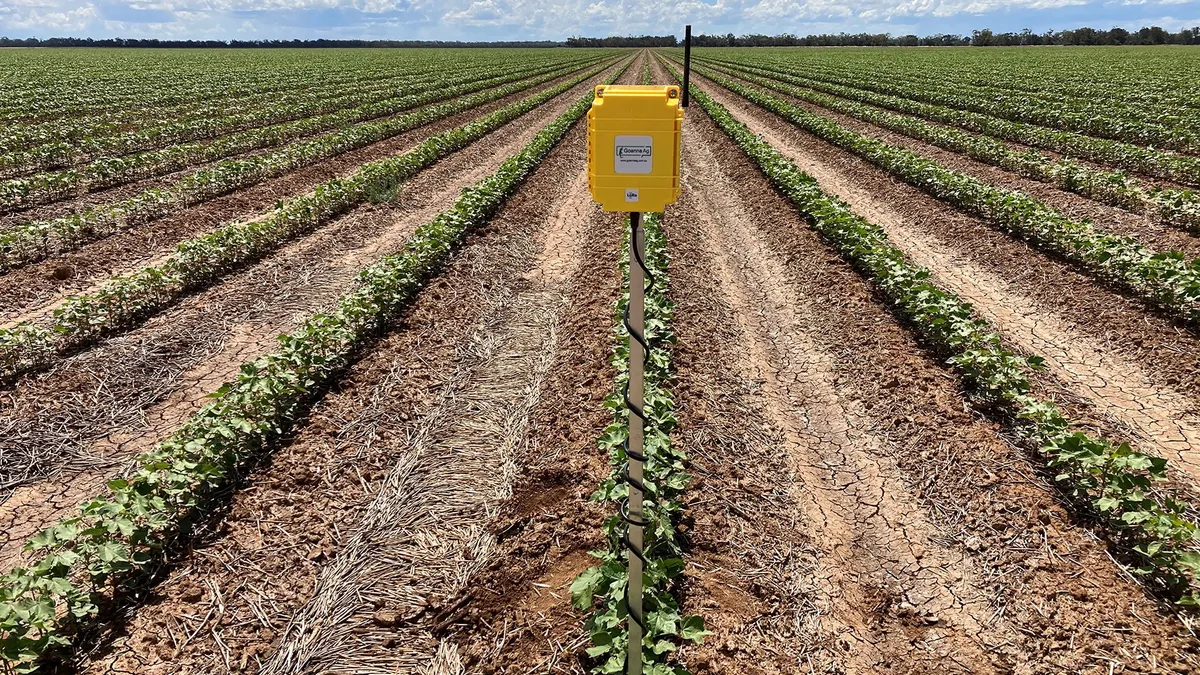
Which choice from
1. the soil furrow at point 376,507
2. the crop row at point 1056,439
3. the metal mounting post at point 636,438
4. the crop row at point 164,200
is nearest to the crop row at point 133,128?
the crop row at point 164,200

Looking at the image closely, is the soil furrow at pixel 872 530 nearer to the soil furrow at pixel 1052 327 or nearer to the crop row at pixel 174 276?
the soil furrow at pixel 1052 327

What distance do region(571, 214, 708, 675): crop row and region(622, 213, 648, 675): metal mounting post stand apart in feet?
0.34

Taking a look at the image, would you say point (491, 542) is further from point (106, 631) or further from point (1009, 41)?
point (1009, 41)

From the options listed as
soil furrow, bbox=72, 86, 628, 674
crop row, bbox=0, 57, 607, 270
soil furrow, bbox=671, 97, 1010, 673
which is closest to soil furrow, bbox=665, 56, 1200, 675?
soil furrow, bbox=671, 97, 1010, 673

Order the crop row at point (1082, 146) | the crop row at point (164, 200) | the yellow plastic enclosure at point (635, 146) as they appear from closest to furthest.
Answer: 1. the yellow plastic enclosure at point (635, 146)
2. the crop row at point (164, 200)
3. the crop row at point (1082, 146)

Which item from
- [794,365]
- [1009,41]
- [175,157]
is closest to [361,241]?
[794,365]

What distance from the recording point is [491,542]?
4500 millimetres

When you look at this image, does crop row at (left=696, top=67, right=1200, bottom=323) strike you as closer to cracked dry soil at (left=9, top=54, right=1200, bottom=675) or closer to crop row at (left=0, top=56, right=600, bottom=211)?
cracked dry soil at (left=9, top=54, right=1200, bottom=675)

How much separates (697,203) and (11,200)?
48.6 feet

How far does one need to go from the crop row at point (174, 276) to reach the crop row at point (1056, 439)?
9767 millimetres

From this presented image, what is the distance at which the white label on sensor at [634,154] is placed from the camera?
103 inches

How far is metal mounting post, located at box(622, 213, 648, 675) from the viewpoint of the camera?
2781mm

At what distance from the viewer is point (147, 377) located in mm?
6773

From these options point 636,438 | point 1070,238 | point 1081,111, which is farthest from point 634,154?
point 1081,111
